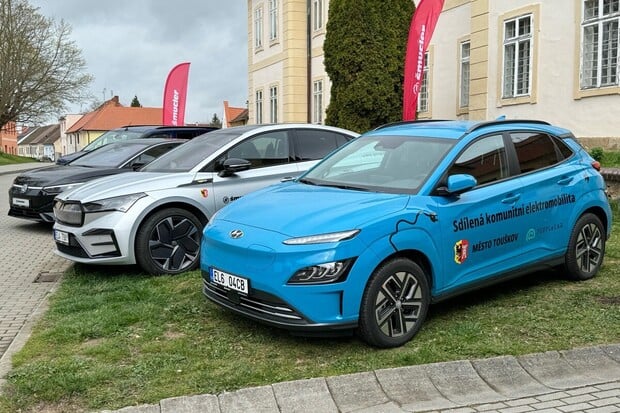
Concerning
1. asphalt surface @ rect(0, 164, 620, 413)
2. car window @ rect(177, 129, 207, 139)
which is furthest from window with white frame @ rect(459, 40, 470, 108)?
asphalt surface @ rect(0, 164, 620, 413)

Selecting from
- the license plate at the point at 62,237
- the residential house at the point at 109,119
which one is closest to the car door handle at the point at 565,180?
the license plate at the point at 62,237

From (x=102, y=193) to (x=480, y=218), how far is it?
13.3 feet

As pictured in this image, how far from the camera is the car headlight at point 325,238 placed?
432cm

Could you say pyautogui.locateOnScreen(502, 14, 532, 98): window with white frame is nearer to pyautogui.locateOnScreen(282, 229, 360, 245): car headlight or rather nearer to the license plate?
the license plate

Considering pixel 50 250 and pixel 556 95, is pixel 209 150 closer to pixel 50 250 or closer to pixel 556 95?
pixel 50 250

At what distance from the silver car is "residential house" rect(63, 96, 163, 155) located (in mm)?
85178

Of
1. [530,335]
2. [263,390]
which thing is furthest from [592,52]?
[263,390]

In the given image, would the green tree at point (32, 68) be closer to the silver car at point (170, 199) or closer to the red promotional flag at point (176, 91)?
the red promotional flag at point (176, 91)

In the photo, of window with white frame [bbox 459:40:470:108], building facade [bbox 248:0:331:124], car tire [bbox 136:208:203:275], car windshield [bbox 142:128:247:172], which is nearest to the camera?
car tire [bbox 136:208:203:275]

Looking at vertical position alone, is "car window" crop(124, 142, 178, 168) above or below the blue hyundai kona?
above

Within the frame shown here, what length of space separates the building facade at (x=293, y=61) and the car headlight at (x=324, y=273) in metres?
21.6

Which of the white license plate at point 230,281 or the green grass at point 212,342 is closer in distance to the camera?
the green grass at point 212,342

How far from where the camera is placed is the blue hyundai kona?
4.34 metres

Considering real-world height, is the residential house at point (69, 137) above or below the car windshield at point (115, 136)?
above
